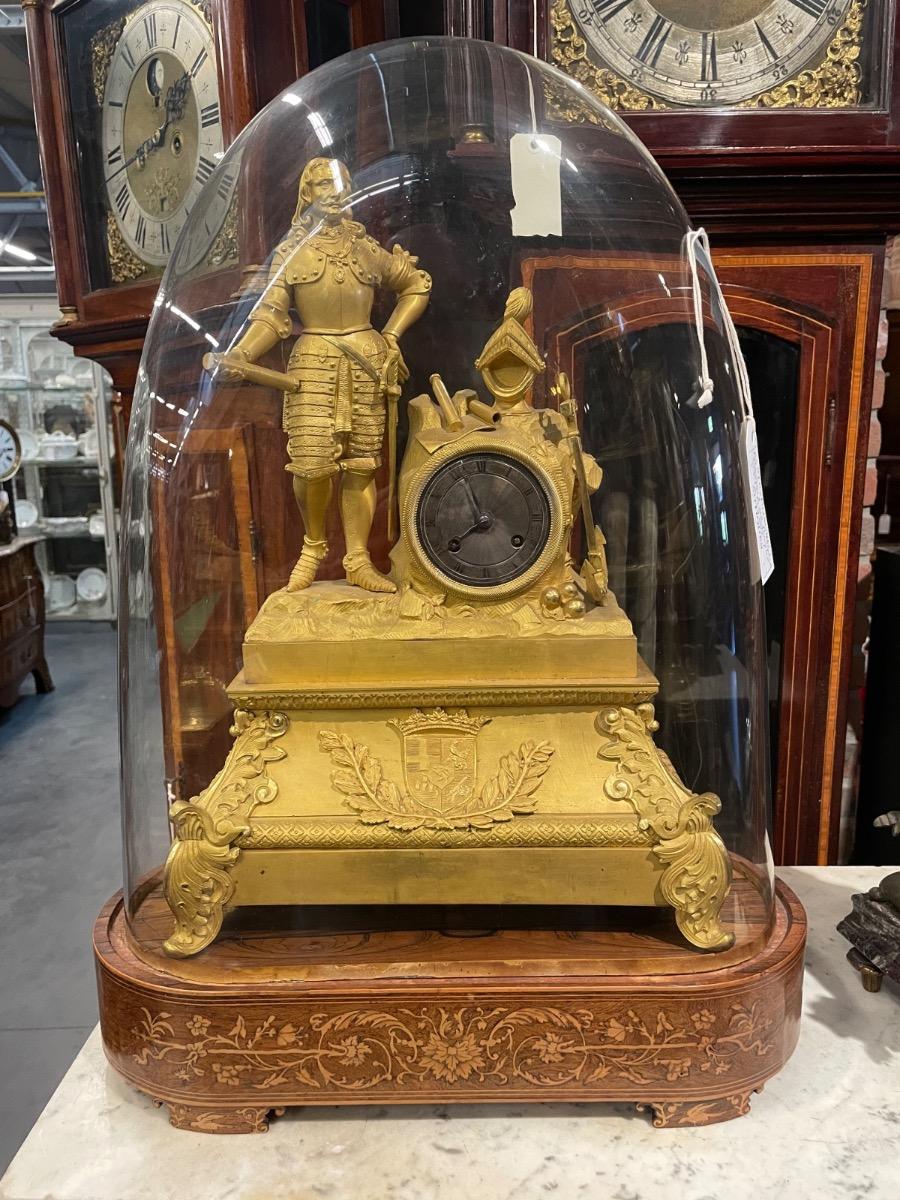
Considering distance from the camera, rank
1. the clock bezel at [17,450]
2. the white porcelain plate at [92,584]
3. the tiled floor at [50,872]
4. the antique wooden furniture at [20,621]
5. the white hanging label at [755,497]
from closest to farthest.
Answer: the white hanging label at [755,497] < the tiled floor at [50,872] < the antique wooden furniture at [20,621] < the clock bezel at [17,450] < the white porcelain plate at [92,584]

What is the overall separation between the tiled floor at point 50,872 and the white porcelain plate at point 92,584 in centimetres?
105

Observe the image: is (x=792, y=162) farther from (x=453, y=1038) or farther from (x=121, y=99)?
(x=453, y=1038)

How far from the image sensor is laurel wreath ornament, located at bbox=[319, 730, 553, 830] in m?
1.05

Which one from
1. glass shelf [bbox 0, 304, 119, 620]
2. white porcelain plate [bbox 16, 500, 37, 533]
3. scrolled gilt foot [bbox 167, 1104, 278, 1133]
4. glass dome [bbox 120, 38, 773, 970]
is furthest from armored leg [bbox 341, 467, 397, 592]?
white porcelain plate [bbox 16, 500, 37, 533]

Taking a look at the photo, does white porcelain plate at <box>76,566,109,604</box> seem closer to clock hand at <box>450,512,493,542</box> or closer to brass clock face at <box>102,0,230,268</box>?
brass clock face at <box>102,0,230,268</box>

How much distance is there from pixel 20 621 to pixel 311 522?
3243mm

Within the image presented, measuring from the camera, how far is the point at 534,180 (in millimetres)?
1176

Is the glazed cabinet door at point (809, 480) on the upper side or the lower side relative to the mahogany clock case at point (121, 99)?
lower

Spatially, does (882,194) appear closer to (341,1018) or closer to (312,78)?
(312,78)

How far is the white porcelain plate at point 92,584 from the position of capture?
212 inches

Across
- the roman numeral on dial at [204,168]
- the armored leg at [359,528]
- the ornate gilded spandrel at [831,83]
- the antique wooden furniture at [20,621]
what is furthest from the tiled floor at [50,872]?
the ornate gilded spandrel at [831,83]

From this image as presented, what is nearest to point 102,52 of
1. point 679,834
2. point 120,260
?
point 120,260

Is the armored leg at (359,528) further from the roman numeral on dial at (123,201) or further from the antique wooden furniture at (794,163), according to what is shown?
the roman numeral on dial at (123,201)

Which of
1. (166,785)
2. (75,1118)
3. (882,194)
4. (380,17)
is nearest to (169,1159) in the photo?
(75,1118)
